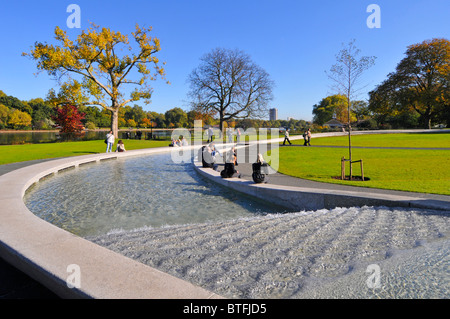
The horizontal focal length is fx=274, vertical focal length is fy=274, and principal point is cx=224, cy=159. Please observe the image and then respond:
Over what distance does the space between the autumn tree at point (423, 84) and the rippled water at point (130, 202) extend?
2478 inches

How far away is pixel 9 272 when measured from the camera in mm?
3572

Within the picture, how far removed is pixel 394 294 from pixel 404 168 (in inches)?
440

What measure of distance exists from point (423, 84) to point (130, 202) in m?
71.2

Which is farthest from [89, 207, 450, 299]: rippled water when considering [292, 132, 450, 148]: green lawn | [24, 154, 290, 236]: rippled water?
[292, 132, 450, 148]: green lawn

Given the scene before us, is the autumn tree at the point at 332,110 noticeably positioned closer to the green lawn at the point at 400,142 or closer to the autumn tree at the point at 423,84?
the autumn tree at the point at 423,84

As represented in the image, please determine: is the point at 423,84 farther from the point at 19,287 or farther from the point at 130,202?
the point at 19,287

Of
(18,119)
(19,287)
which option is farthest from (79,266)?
(18,119)

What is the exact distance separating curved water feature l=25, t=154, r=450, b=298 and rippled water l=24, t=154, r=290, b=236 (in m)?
0.03

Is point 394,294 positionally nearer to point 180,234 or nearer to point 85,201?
point 180,234

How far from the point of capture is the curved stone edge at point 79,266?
2.77 m

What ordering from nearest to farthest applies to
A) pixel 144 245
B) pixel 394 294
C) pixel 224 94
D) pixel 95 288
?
pixel 95 288
pixel 394 294
pixel 144 245
pixel 224 94

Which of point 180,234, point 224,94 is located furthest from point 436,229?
point 224,94

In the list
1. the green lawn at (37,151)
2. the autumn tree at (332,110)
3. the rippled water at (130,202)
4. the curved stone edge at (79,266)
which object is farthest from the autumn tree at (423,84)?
the curved stone edge at (79,266)

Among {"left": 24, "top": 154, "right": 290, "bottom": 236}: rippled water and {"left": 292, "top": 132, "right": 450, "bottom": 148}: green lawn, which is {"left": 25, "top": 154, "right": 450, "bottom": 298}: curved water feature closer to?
{"left": 24, "top": 154, "right": 290, "bottom": 236}: rippled water
